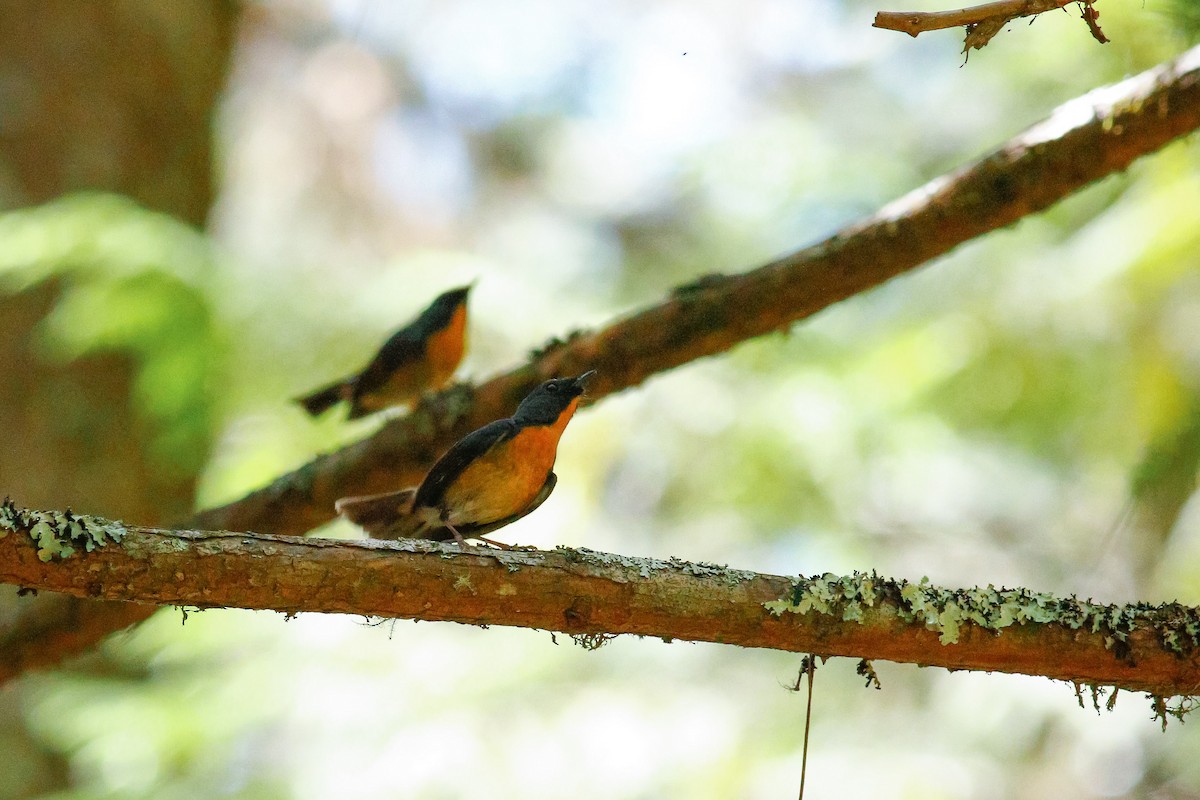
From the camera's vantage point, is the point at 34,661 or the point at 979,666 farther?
the point at 34,661

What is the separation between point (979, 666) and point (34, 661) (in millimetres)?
4033

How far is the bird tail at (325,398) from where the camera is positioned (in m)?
6.45

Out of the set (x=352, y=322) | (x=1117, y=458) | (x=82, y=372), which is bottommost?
(x=82, y=372)

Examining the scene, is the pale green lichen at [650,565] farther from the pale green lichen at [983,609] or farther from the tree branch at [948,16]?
the tree branch at [948,16]

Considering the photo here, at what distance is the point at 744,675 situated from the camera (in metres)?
9.97

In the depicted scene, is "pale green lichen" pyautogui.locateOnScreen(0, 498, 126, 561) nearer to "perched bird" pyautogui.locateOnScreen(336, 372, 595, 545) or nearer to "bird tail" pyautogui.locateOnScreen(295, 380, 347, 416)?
"perched bird" pyautogui.locateOnScreen(336, 372, 595, 545)

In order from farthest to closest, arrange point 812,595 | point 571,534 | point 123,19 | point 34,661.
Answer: point 571,534
point 123,19
point 34,661
point 812,595

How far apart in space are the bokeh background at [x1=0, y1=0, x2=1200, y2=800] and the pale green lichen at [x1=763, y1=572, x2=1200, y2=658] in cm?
51

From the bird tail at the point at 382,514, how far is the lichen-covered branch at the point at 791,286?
2.14ft

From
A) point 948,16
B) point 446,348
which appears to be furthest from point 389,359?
point 948,16

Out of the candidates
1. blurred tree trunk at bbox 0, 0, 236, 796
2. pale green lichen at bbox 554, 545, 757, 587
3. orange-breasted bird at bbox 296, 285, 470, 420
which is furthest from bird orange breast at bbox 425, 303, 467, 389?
pale green lichen at bbox 554, 545, 757, 587

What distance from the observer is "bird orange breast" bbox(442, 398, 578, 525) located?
3.91 metres

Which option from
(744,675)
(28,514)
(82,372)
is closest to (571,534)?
(744,675)

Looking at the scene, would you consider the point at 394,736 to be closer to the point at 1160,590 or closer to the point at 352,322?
the point at 352,322
